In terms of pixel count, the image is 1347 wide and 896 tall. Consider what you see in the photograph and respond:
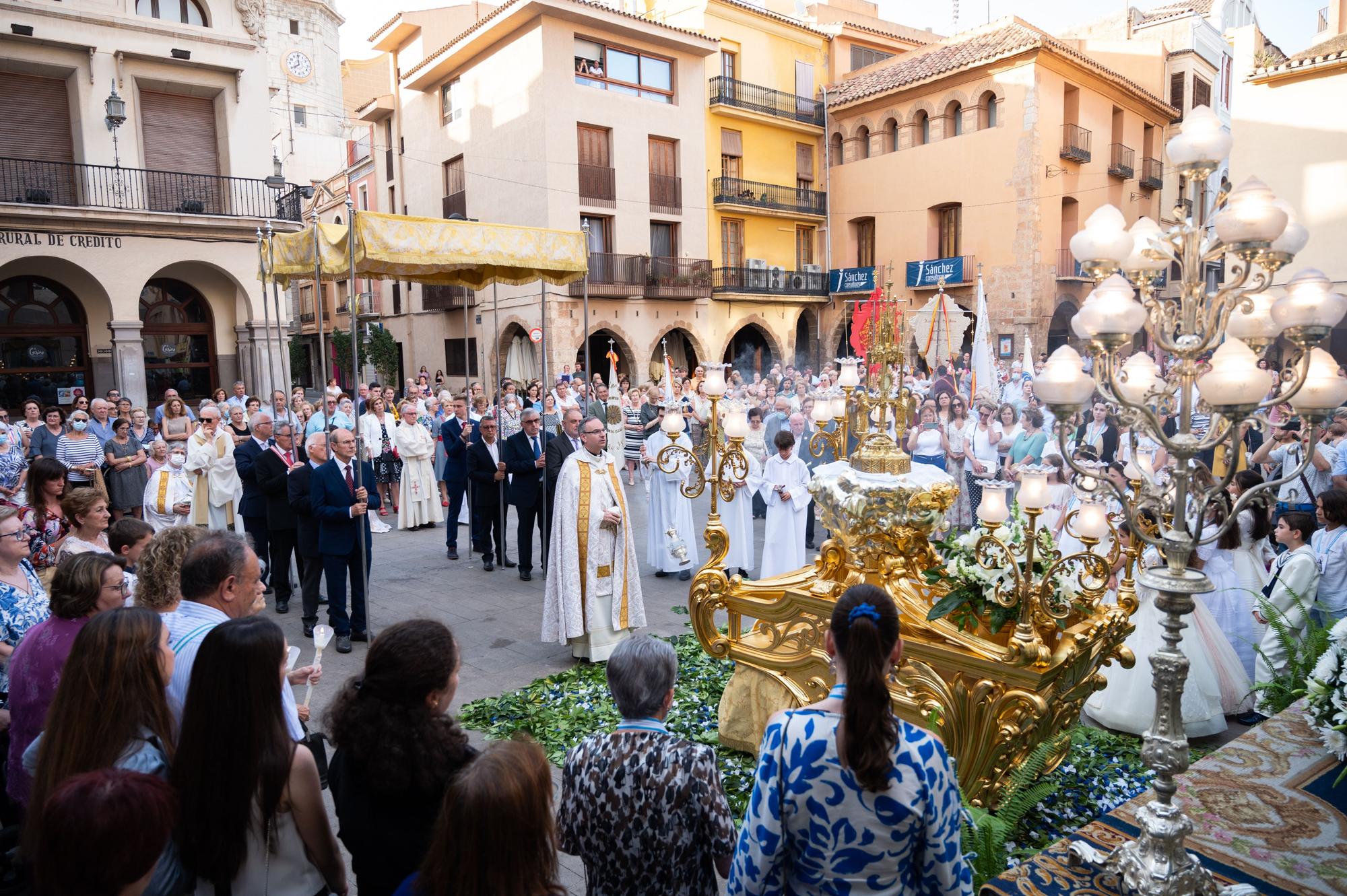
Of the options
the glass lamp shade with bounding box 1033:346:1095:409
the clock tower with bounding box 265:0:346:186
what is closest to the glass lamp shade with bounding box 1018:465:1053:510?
the glass lamp shade with bounding box 1033:346:1095:409

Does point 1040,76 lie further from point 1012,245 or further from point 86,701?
point 86,701

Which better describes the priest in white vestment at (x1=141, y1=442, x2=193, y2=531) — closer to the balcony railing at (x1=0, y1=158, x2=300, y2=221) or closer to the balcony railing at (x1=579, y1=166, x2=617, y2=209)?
the balcony railing at (x1=0, y1=158, x2=300, y2=221)

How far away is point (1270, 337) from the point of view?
10.6 feet

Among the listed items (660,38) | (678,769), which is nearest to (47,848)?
(678,769)

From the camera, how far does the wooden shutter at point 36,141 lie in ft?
53.3

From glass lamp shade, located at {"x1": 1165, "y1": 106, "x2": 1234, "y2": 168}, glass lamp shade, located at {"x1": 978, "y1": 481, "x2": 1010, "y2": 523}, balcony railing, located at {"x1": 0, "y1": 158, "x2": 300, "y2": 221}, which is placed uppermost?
balcony railing, located at {"x1": 0, "y1": 158, "x2": 300, "y2": 221}

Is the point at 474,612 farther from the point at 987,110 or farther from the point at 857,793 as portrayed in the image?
the point at 987,110

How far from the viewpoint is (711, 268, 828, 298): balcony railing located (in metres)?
28.1

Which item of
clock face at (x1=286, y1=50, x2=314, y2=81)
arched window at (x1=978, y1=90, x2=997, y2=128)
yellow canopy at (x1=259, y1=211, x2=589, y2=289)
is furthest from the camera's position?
clock face at (x1=286, y1=50, x2=314, y2=81)

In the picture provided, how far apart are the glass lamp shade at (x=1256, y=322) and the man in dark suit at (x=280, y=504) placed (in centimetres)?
729

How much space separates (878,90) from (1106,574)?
92.4 ft

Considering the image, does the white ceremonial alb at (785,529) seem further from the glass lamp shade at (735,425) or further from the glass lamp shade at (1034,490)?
the glass lamp shade at (1034,490)

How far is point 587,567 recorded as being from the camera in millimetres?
6777

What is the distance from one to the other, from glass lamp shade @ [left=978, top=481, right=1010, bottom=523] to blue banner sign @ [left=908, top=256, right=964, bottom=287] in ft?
80.3
